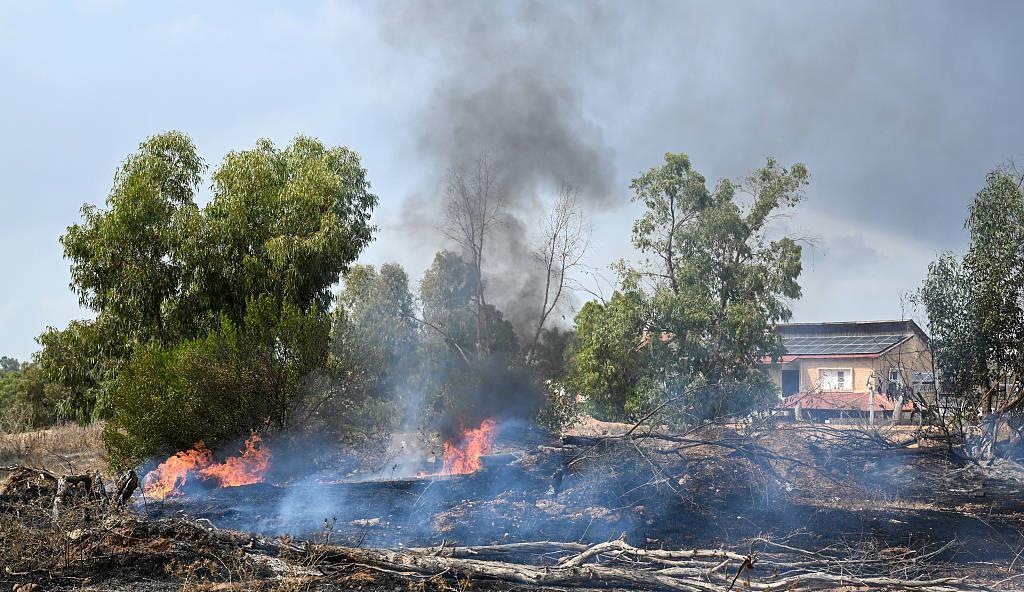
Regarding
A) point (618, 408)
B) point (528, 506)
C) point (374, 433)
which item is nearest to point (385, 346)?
point (374, 433)

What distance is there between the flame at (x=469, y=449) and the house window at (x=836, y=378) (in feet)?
65.2

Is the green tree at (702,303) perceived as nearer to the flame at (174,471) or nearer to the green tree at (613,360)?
the green tree at (613,360)

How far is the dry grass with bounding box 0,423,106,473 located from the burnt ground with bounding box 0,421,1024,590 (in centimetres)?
974

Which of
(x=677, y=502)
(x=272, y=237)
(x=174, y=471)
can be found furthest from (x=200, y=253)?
(x=677, y=502)

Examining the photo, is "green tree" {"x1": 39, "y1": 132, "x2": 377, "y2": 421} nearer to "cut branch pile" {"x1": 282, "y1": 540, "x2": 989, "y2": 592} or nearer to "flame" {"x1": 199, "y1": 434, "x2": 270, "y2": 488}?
"flame" {"x1": 199, "y1": 434, "x2": 270, "y2": 488}

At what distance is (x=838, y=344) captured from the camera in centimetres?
3212

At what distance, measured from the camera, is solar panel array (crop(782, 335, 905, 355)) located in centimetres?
3050

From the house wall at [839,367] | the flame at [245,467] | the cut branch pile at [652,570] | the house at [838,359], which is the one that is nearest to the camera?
the cut branch pile at [652,570]

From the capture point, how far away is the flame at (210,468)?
1636 centimetres

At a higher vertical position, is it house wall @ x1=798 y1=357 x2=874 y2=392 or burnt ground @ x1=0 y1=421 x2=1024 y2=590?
house wall @ x1=798 y1=357 x2=874 y2=392

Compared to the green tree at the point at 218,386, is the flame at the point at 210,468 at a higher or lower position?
lower

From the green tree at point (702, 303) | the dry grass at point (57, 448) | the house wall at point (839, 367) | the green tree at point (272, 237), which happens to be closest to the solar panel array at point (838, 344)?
the house wall at point (839, 367)

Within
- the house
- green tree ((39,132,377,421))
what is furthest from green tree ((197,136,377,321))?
the house

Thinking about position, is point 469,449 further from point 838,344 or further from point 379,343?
point 838,344
